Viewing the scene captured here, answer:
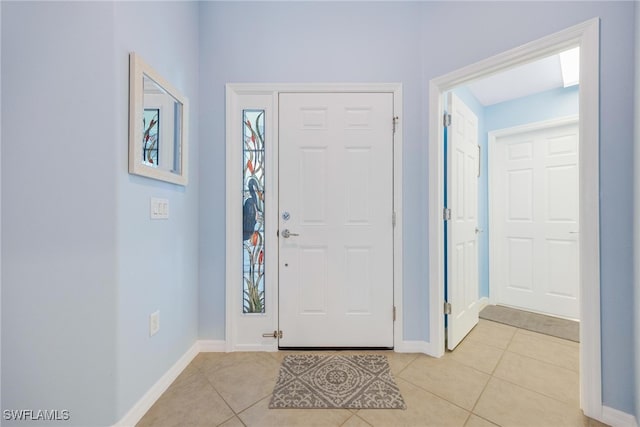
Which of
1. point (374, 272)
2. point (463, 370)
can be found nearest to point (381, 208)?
point (374, 272)

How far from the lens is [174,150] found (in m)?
1.61

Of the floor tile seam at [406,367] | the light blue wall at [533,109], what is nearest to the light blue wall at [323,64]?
the floor tile seam at [406,367]

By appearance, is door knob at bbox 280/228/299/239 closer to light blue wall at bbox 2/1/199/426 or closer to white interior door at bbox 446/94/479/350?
light blue wall at bbox 2/1/199/426

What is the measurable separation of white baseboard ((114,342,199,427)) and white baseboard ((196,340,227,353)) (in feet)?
0.24

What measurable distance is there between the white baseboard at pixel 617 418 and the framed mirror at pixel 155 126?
2.67 m

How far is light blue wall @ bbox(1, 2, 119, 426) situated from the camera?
3.66ft

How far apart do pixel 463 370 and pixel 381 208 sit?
1240 mm

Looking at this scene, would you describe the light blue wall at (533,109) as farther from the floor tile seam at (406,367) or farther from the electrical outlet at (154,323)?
the electrical outlet at (154,323)

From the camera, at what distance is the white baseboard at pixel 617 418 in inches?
45.9

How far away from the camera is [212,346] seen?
189cm

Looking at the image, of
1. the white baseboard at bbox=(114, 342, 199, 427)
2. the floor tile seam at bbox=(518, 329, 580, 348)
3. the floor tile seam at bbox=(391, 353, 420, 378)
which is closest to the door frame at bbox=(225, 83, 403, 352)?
the floor tile seam at bbox=(391, 353, 420, 378)

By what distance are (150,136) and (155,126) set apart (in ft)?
0.27

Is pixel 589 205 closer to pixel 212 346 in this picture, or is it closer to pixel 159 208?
pixel 159 208

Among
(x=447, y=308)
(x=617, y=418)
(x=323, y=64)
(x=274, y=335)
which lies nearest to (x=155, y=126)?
(x=323, y=64)
